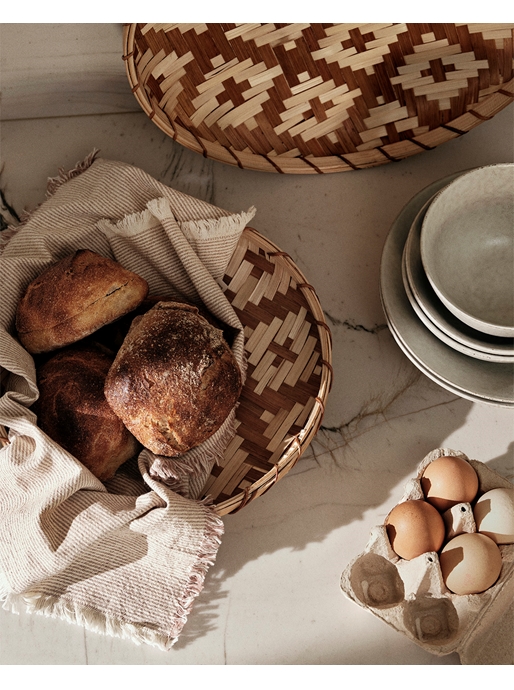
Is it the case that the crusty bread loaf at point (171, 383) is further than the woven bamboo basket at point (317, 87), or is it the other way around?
the woven bamboo basket at point (317, 87)

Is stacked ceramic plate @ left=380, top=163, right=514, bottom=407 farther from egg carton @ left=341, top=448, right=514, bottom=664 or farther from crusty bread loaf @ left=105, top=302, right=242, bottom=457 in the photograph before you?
crusty bread loaf @ left=105, top=302, right=242, bottom=457

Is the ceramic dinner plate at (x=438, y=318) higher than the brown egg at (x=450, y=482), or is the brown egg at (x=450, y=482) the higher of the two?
the ceramic dinner plate at (x=438, y=318)

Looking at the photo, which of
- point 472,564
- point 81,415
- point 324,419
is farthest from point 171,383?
point 472,564

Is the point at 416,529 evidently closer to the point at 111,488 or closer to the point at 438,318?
the point at 438,318

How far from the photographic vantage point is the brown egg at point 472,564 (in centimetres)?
71

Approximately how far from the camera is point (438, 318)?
746mm

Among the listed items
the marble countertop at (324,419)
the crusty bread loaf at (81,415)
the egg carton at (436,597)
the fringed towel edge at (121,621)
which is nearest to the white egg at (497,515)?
the egg carton at (436,597)

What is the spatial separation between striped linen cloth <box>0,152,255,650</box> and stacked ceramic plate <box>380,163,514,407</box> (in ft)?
0.70

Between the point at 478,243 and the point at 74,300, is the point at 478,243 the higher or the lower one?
the lower one

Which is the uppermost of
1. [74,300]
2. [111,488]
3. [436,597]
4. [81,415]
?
[74,300]

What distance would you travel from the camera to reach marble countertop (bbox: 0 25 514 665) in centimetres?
84

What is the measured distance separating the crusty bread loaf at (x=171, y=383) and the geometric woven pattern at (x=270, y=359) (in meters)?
0.10

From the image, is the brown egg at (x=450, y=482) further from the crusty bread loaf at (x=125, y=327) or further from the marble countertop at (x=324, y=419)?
the crusty bread loaf at (x=125, y=327)

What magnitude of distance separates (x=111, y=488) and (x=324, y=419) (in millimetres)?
312
